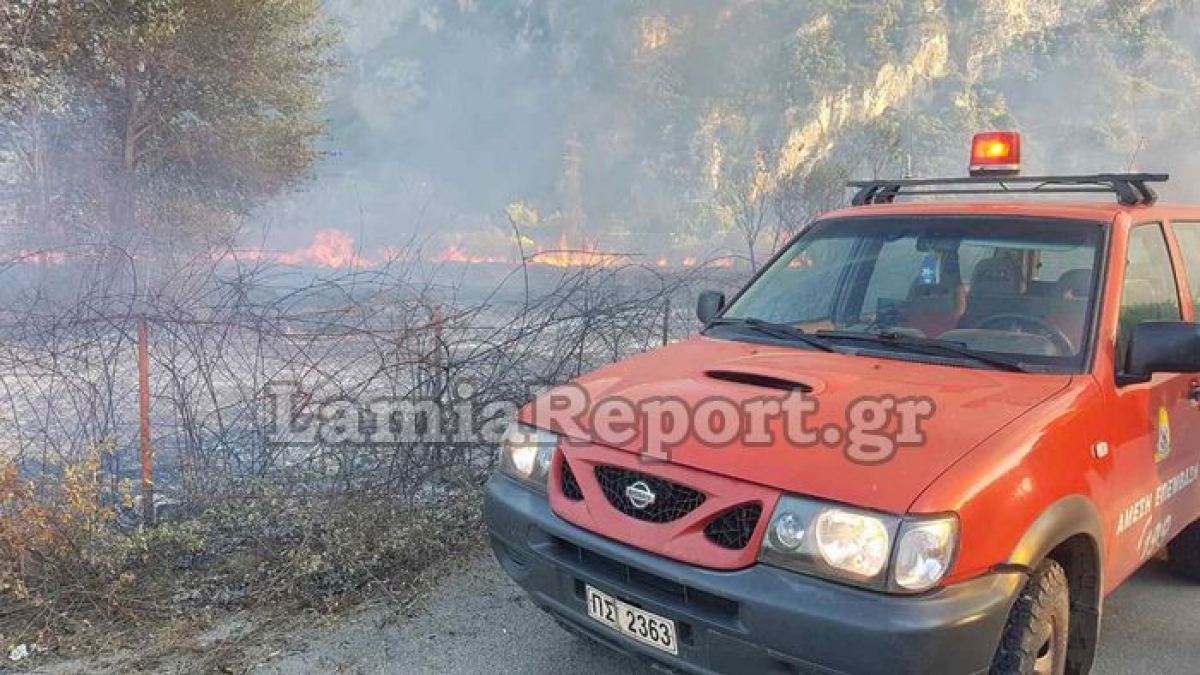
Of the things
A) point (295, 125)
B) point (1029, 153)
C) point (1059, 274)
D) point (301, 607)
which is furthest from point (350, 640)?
point (1029, 153)

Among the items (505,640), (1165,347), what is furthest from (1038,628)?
(505,640)

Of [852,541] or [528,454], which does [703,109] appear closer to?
[528,454]

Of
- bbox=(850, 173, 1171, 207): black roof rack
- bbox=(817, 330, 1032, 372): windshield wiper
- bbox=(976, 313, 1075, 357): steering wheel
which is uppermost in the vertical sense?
bbox=(850, 173, 1171, 207): black roof rack

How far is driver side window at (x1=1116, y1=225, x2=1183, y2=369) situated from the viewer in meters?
2.84

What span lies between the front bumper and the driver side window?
4.22 feet

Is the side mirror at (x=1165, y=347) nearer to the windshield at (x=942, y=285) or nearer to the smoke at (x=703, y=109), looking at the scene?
the windshield at (x=942, y=285)

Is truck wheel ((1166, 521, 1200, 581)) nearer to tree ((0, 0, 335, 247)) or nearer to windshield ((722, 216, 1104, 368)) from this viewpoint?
windshield ((722, 216, 1104, 368))

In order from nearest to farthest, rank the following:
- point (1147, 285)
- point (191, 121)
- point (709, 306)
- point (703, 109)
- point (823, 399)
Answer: point (823, 399)
point (1147, 285)
point (709, 306)
point (191, 121)
point (703, 109)

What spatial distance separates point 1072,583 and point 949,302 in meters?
1.08

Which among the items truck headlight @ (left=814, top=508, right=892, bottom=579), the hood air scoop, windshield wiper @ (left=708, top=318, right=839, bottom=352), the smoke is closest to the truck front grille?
truck headlight @ (left=814, top=508, right=892, bottom=579)

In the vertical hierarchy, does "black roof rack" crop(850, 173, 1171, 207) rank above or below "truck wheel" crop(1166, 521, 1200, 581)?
above

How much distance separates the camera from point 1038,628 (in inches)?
88.0

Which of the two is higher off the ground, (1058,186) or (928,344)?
(1058,186)

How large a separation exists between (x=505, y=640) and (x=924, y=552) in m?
1.90
